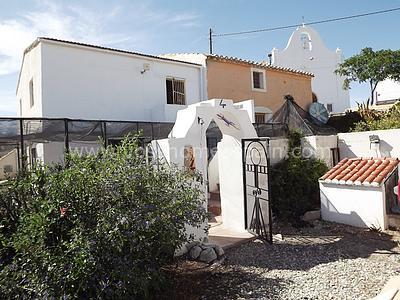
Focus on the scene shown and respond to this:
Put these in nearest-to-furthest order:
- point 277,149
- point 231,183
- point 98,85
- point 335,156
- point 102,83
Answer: point 231,183 < point 277,149 < point 335,156 < point 98,85 < point 102,83

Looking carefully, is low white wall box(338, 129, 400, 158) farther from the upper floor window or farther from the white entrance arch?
the upper floor window

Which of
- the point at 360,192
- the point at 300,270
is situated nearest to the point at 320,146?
the point at 360,192

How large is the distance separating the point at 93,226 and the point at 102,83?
11614mm

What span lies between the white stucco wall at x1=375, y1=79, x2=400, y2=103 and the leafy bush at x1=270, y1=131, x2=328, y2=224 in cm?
2944

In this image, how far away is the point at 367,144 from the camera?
1366 cm

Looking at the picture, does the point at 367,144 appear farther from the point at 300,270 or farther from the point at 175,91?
the point at 175,91

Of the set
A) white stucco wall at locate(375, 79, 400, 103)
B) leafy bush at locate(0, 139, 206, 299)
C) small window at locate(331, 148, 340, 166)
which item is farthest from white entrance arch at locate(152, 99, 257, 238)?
white stucco wall at locate(375, 79, 400, 103)

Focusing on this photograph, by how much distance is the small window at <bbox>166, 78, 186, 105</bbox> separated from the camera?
1853cm

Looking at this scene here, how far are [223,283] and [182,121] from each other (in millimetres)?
4668

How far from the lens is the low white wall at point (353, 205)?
1063 centimetres

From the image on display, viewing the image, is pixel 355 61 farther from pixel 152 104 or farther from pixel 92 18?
pixel 92 18

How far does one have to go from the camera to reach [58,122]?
32.3ft

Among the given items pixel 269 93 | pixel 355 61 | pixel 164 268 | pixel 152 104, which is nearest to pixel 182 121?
pixel 164 268

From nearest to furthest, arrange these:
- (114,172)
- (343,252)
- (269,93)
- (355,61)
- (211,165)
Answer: (114,172) < (343,252) < (211,165) < (269,93) < (355,61)
